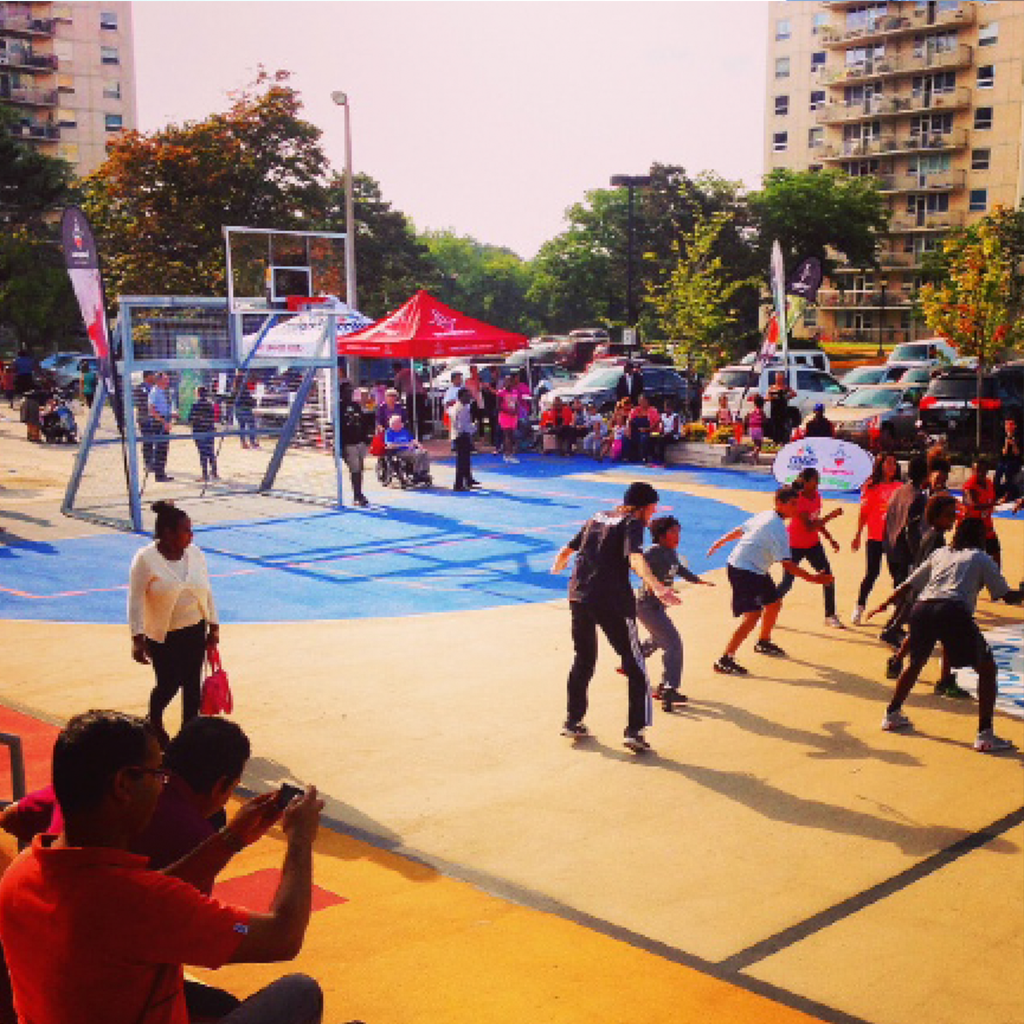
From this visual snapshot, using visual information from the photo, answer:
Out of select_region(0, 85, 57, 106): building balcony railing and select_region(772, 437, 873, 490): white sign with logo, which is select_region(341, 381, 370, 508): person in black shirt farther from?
select_region(0, 85, 57, 106): building balcony railing

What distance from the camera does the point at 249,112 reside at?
4072 cm

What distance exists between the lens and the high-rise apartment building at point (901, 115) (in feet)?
230

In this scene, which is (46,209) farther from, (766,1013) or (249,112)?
(766,1013)

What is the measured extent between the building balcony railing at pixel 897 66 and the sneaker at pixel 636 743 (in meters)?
72.2

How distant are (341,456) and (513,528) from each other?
4686mm

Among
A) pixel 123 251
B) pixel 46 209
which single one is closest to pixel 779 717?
pixel 123 251

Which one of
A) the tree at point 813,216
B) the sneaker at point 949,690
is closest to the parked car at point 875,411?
the sneaker at point 949,690

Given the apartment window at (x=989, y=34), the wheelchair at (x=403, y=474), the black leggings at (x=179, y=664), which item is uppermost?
the apartment window at (x=989, y=34)

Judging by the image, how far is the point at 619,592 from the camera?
8.91 m

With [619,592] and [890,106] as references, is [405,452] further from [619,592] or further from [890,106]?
[890,106]

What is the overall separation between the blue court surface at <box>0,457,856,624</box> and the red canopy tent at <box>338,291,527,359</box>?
2.89m

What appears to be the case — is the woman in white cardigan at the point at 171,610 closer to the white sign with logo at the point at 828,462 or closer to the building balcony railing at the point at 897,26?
the white sign with logo at the point at 828,462

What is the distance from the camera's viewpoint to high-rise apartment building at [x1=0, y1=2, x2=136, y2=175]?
85500mm

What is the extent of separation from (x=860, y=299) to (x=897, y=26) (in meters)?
16.4
